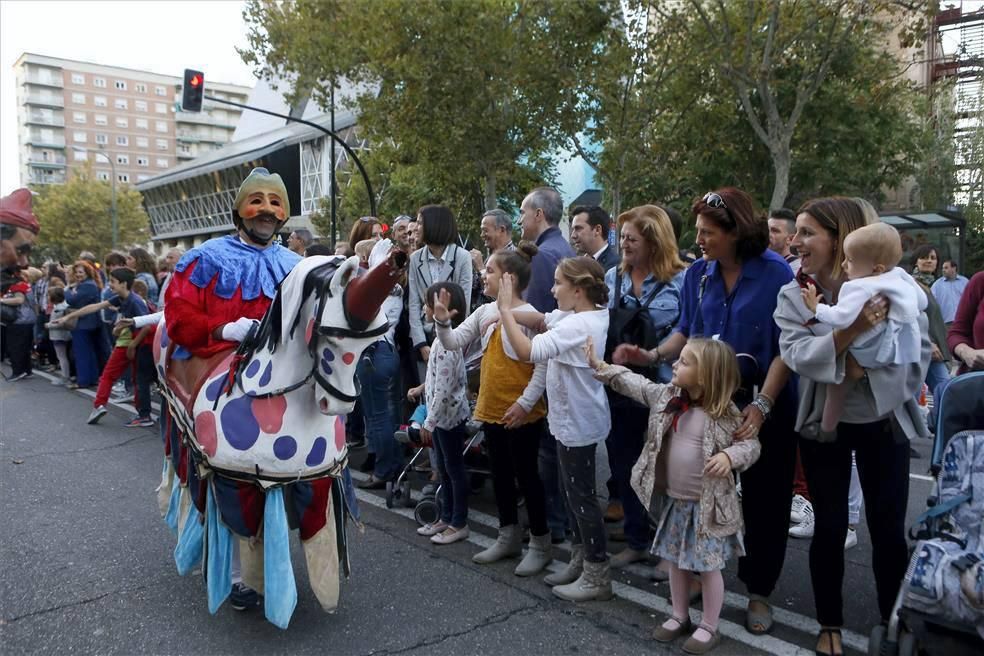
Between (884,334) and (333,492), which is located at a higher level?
(884,334)

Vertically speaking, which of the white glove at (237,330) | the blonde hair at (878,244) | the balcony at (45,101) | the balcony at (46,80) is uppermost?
the balcony at (46,80)

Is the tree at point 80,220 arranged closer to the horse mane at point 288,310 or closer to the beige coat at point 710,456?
the horse mane at point 288,310

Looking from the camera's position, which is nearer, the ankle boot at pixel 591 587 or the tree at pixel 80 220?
the ankle boot at pixel 591 587

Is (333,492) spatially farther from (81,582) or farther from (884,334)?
(884,334)

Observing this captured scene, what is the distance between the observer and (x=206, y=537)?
354 cm

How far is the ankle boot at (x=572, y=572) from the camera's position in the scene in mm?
4031

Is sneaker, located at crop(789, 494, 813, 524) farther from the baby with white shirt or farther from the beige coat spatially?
the baby with white shirt

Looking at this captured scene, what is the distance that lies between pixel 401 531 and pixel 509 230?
224 centimetres

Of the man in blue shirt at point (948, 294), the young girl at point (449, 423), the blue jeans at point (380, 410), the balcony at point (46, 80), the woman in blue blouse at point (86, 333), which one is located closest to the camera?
the young girl at point (449, 423)

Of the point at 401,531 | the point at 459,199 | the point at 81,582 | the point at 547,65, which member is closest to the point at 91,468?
the point at 81,582

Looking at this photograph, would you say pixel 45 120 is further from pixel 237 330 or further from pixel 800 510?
pixel 800 510

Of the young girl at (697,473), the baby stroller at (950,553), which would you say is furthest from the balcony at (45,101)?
the baby stroller at (950,553)

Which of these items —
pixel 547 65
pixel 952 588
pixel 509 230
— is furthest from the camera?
pixel 547 65

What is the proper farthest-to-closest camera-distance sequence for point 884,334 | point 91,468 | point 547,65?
point 547,65 < point 91,468 < point 884,334
